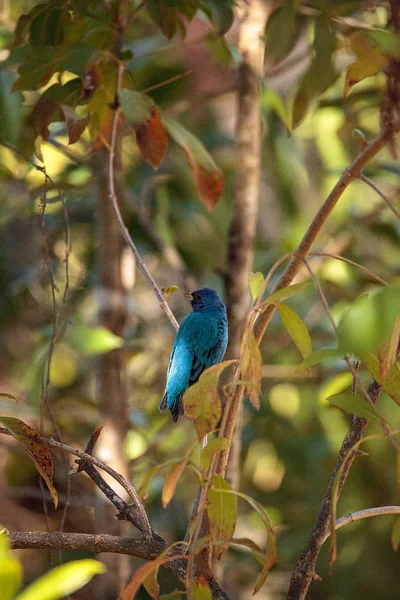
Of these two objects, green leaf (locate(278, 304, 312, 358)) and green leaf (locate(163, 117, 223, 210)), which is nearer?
green leaf (locate(278, 304, 312, 358))

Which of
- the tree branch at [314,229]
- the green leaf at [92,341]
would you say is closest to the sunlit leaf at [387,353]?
the tree branch at [314,229]

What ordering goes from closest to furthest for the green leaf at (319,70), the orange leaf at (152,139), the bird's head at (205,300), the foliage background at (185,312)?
the orange leaf at (152,139) < the green leaf at (319,70) < the bird's head at (205,300) < the foliage background at (185,312)

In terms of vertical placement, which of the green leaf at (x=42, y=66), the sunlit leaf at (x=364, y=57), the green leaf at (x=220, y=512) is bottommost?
the green leaf at (x=220, y=512)

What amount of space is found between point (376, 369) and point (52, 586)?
533 mm

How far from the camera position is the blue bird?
1.78 m

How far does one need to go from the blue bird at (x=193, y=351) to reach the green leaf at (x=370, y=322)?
95cm

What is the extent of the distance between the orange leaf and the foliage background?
122 cm

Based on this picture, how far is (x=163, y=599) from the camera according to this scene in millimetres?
1259

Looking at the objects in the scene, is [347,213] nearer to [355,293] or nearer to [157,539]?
[355,293]

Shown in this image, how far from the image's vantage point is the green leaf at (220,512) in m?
1.07

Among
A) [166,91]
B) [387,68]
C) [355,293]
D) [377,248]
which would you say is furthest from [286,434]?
[387,68]

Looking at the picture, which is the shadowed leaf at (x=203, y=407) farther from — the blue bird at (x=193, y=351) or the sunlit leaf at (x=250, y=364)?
the blue bird at (x=193, y=351)

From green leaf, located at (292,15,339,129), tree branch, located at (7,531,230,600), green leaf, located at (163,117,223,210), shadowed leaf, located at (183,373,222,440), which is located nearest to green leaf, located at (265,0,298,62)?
green leaf, located at (292,15,339,129)

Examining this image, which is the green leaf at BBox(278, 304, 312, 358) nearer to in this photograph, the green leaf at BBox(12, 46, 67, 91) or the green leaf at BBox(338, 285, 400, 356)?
the green leaf at BBox(338, 285, 400, 356)
